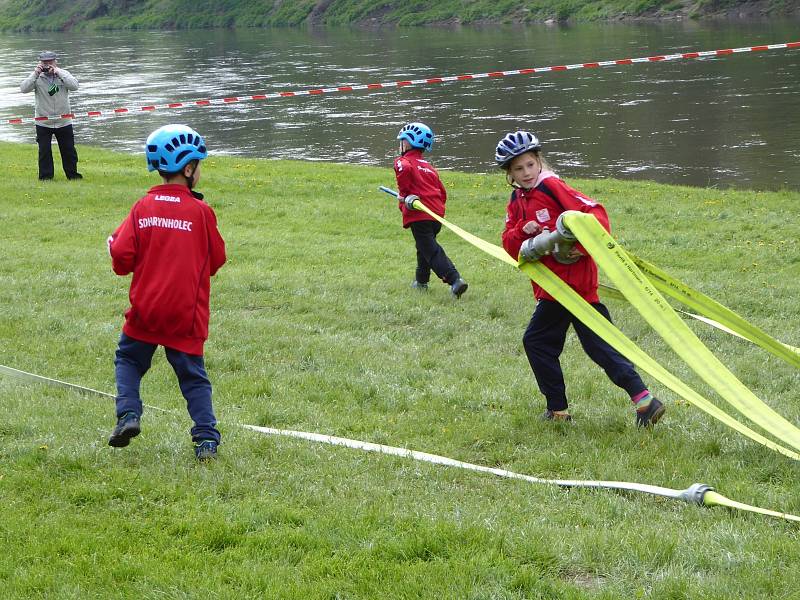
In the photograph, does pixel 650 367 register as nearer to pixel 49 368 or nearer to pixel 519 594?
pixel 519 594

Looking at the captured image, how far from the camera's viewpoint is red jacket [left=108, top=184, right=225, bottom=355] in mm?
5797

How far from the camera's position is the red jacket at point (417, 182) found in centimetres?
1080

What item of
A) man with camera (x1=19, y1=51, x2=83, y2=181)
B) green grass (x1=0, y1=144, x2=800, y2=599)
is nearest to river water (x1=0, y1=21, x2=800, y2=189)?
man with camera (x1=19, y1=51, x2=83, y2=181)

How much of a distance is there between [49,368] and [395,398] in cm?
286

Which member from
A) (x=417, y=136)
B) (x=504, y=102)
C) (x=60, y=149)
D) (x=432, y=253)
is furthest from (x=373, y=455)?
(x=504, y=102)

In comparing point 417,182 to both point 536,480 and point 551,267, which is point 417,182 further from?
point 536,480

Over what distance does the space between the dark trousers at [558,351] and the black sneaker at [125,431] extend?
8.11 ft

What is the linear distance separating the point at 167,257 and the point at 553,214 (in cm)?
227

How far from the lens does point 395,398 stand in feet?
24.4

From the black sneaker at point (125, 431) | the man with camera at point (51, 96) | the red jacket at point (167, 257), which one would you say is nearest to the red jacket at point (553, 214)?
the red jacket at point (167, 257)

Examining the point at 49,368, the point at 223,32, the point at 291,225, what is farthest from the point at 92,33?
the point at 49,368

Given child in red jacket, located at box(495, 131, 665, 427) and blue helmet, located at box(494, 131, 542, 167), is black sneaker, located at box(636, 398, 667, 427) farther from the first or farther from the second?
blue helmet, located at box(494, 131, 542, 167)

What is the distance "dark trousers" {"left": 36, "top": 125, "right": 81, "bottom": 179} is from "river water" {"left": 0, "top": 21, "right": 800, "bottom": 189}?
8.79 m

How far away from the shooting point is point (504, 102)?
1407 inches
